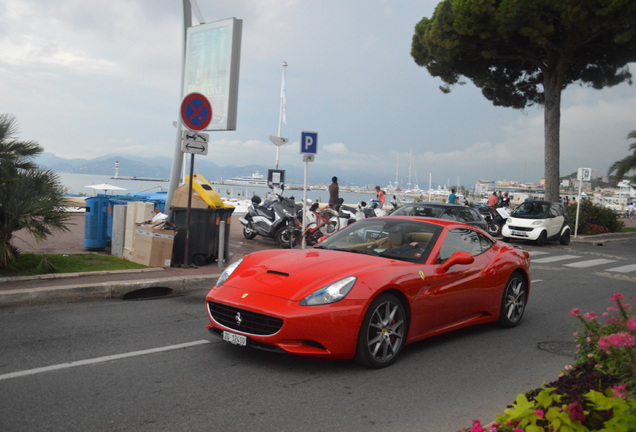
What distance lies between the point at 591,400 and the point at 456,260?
311cm

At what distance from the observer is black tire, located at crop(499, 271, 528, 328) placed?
706 cm

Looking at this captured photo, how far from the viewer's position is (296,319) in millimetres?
4770

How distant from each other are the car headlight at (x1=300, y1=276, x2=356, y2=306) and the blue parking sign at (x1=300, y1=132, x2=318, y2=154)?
8.63 meters

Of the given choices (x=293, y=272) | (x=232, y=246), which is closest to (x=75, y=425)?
(x=293, y=272)

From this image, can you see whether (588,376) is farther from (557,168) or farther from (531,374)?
(557,168)

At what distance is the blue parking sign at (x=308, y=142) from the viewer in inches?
529

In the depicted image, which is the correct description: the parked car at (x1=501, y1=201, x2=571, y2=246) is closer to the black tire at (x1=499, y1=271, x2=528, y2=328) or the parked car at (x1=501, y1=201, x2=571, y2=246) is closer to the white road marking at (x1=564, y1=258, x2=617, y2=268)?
the white road marking at (x1=564, y1=258, x2=617, y2=268)

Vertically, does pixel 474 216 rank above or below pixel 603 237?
above

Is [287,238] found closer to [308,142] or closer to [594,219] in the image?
[308,142]

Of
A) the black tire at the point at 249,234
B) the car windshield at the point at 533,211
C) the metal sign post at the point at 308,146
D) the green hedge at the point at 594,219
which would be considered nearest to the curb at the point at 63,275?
the metal sign post at the point at 308,146

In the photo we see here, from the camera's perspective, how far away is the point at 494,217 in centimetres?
2455

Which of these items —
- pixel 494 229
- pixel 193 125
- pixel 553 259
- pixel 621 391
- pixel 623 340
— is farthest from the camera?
pixel 494 229

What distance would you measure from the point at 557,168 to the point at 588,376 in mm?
25606

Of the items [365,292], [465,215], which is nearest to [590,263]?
[465,215]
